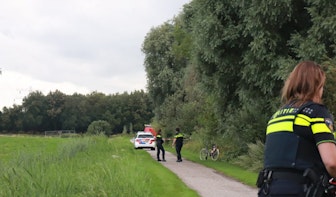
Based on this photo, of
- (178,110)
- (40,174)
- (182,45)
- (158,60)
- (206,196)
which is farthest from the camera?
(158,60)

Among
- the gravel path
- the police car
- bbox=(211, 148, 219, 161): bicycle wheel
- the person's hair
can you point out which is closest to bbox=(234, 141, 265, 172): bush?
the gravel path

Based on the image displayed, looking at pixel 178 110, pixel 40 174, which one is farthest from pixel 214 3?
pixel 178 110

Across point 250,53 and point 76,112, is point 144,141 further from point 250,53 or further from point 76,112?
point 76,112

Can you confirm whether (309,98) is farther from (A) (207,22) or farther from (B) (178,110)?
(B) (178,110)

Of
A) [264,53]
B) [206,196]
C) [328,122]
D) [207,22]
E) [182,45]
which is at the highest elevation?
[182,45]

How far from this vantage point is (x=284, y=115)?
3.40 meters

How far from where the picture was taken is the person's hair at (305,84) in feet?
11.2

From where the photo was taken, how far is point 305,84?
11.3ft

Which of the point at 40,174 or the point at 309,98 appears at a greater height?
the point at 309,98

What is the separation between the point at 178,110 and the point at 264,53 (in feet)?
101

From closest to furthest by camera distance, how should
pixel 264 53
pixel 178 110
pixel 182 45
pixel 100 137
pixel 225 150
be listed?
pixel 264 53 < pixel 100 137 < pixel 225 150 < pixel 182 45 < pixel 178 110

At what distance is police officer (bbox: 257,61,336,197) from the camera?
3.12m

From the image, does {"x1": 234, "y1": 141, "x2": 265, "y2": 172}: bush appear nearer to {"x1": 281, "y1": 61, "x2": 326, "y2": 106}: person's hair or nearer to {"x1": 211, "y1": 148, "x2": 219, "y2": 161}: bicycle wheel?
{"x1": 211, "y1": 148, "x2": 219, "y2": 161}: bicycle wheel

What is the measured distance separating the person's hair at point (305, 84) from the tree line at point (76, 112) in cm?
11285
